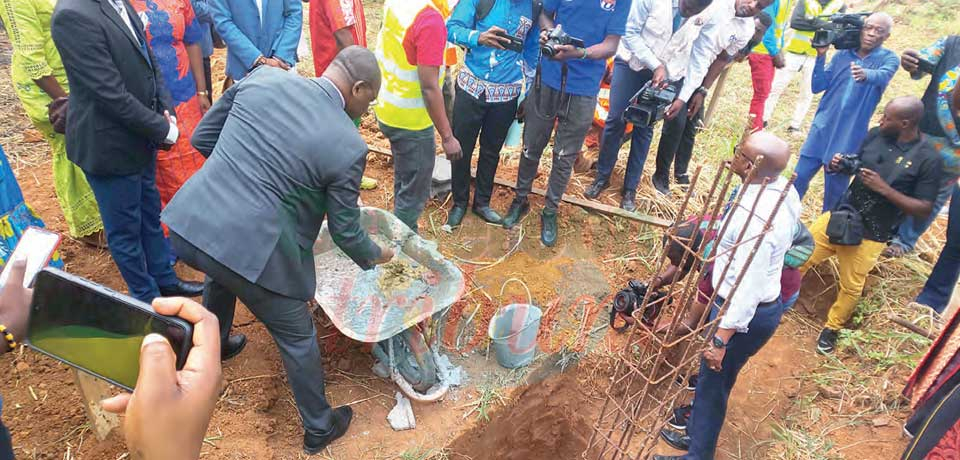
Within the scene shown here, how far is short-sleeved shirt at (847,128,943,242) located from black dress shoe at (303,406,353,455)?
3.44 m

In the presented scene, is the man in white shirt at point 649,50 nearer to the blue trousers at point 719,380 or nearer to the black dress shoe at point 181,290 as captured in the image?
the blue trousers at point 719,380

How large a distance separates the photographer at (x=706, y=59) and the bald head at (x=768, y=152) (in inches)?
Answer: 88.8

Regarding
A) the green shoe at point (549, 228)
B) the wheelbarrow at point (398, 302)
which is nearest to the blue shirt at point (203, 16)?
the wheelbarrow at point (398, 302)

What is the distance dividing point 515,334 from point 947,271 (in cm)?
320

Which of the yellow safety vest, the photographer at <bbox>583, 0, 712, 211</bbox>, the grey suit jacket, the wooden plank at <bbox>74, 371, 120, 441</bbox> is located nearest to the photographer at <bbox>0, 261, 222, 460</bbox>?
the grey suit jacket

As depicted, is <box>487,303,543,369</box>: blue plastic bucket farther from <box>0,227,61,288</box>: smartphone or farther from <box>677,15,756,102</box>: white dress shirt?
<box>677,15,756,102</box>: white dress shirt

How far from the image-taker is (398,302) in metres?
3.33

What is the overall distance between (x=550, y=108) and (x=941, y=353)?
2.72 meters

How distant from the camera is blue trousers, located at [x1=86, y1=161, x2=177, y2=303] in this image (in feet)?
10.1

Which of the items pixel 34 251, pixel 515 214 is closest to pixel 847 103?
pixel 515 214

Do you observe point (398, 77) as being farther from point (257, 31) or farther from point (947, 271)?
point (947, 271)

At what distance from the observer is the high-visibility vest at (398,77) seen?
338 cm

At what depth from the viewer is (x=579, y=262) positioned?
466 centimetres

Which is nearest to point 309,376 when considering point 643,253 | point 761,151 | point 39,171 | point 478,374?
point 478,374
